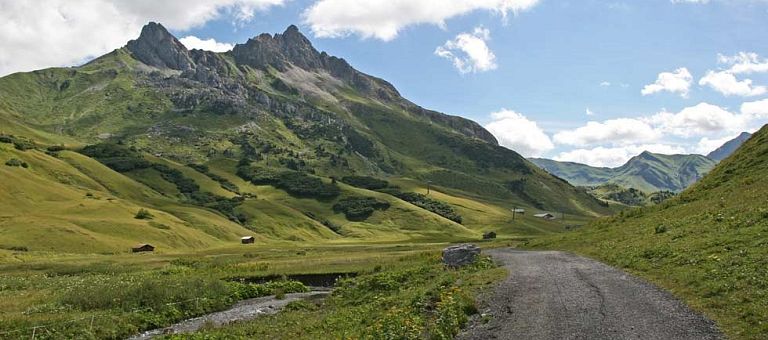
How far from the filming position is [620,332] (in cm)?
2075

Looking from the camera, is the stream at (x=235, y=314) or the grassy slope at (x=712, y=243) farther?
the stream at (x=235, y=314)

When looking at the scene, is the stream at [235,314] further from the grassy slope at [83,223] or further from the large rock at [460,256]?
the grassy slope at [83,223]

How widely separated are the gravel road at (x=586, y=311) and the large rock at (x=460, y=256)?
15.1 meters

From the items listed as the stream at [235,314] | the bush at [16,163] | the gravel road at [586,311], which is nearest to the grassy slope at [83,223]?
the bush at [16,163]

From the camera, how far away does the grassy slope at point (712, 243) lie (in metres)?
22.5

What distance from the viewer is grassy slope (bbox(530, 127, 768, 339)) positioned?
73.7 feet

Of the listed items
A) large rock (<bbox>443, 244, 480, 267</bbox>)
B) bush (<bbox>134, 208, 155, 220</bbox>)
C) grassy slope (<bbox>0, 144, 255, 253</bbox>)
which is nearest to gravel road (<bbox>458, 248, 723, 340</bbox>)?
large rock (<bbox>443, 244, 480, 267</bbox>)

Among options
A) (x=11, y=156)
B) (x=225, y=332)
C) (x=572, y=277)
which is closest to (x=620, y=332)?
(x=572, y=277)

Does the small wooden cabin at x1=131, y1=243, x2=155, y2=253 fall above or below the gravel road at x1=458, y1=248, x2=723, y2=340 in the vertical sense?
below

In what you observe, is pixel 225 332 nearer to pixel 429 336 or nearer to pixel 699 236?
pixel 429 336

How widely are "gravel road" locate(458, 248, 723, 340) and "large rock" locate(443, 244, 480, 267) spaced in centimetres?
1506

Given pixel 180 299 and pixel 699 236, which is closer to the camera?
pixel 699 236

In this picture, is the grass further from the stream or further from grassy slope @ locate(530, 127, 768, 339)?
grassy slope @ locate(530, 127, 768, 339)

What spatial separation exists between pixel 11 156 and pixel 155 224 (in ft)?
325
